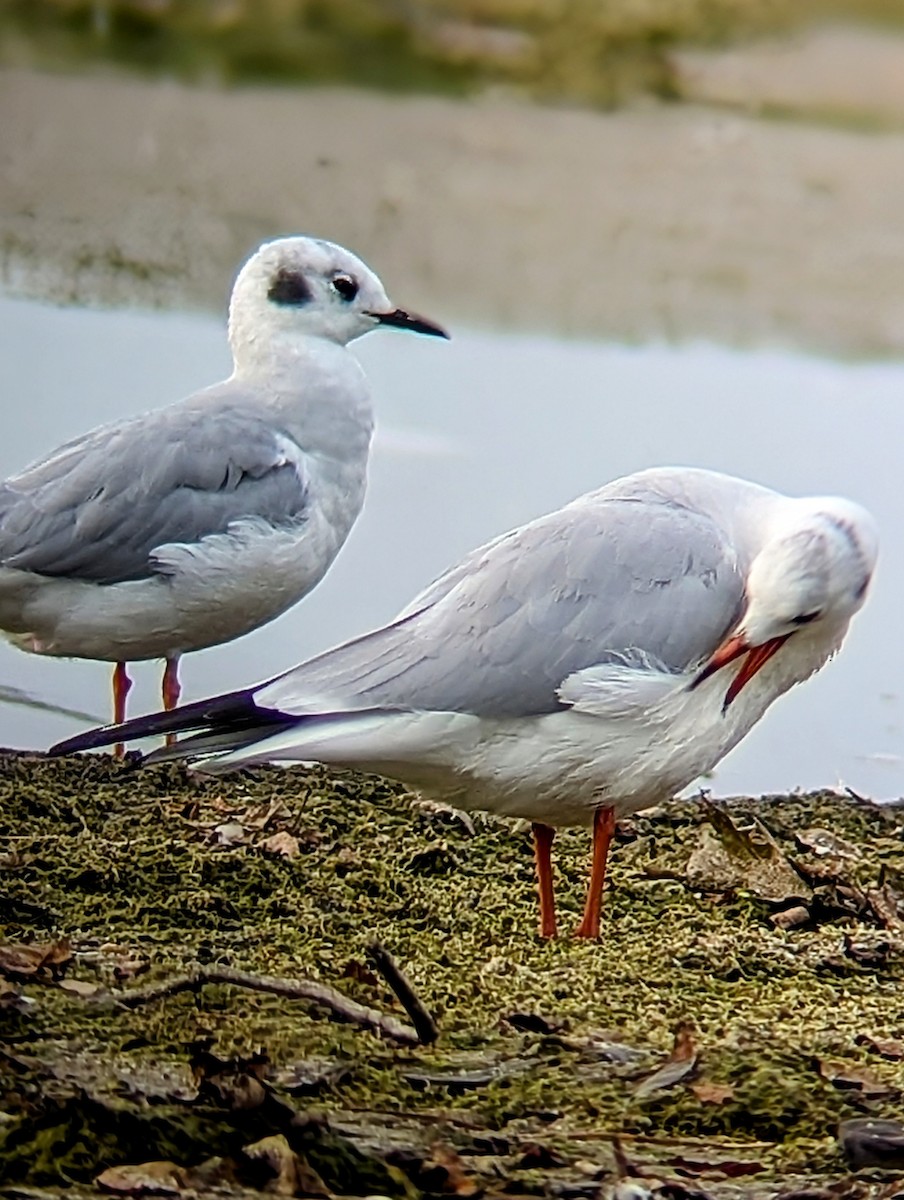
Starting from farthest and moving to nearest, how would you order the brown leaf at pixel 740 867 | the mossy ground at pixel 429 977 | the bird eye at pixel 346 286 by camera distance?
the bird eye at pixel 346 286, the brown leaf at pixel 740 867, the mossy ground at pixel 429 977

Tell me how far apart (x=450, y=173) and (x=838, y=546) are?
3.10ft

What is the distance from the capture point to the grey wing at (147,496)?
229cm

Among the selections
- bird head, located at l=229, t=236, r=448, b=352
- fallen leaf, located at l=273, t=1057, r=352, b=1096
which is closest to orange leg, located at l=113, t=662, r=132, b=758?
bird head, located at l=229, t=236, r=448, b=352

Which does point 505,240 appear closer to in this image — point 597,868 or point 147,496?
point 147,496

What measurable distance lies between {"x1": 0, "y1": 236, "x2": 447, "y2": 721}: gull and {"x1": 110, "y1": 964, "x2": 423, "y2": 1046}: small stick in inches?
26.1

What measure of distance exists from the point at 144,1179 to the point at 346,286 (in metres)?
1.24

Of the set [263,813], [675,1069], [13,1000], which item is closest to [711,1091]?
[675,1069]

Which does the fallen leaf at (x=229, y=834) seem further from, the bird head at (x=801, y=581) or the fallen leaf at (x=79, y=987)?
the bird head at (x=801, y=581)

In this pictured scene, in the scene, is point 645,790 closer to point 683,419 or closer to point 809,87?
point 683,419

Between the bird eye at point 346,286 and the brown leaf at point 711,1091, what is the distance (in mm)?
1110

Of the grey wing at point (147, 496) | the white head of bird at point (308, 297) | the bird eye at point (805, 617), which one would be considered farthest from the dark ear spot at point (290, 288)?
the bird eye at point (805, 617)

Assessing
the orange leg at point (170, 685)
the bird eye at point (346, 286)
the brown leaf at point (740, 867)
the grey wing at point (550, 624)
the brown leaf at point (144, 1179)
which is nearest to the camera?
the brown leaf at point (144, 1179)

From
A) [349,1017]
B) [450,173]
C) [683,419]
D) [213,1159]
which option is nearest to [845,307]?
[683,419]

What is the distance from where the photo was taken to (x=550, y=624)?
186cm
